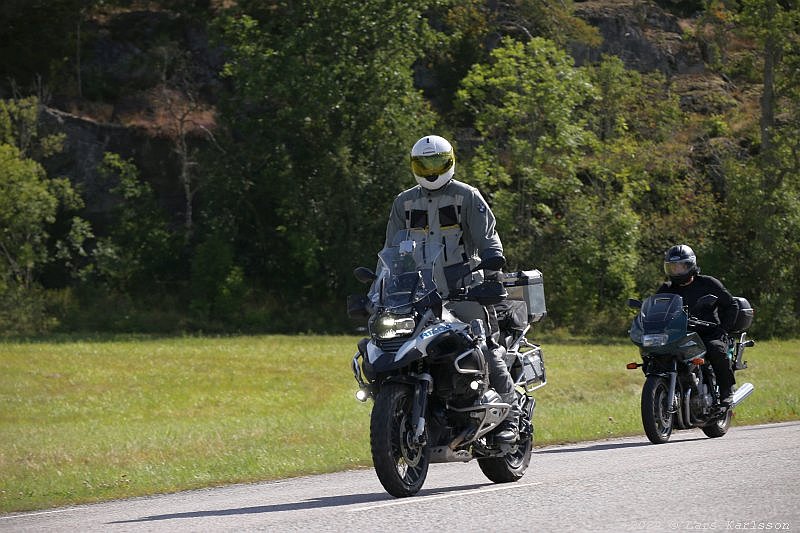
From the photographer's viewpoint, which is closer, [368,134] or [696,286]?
[696,286]

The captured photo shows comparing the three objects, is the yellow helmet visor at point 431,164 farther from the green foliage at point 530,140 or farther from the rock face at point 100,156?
the rock face at point 100,156

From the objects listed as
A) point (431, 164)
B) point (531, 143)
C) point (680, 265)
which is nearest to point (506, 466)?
point (431, 164)

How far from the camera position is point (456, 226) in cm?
1126

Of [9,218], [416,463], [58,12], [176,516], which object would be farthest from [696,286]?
[58,12]

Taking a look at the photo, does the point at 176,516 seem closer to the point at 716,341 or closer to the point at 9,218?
the point at 716,341

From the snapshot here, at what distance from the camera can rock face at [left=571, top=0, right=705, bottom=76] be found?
62350mm

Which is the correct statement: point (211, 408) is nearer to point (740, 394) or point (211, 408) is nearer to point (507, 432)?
point (740, 394)

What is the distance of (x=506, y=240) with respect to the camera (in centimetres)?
4906

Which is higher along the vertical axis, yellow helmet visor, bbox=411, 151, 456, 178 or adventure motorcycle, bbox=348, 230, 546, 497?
yellow helmet visor, bbox=411, 151, 456, 178

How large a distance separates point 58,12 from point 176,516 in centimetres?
5282

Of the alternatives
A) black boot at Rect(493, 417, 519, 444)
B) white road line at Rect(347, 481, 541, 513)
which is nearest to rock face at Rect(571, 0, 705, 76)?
black boot at Rect(493, 417, 519, 444)

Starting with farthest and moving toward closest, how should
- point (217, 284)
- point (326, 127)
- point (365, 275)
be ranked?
point (326, 127) → point (217, 284) → point (365, 275)

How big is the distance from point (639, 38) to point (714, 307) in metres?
48.5

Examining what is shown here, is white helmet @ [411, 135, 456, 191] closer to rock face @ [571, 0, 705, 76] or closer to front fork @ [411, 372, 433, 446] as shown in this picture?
front fork @ [411, 372, 433, 446]
